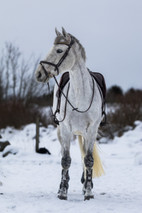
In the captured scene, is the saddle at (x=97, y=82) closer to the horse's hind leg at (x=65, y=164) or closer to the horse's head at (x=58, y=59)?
the horse's hind leg at (x=65, y=164)

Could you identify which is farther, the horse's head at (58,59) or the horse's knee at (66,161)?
the horse's knee at (66,161)

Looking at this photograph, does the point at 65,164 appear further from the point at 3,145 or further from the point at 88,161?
the point at 3,145

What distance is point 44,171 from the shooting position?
819 centimetres

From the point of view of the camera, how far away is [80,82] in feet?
15.3

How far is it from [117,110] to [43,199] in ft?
39.5

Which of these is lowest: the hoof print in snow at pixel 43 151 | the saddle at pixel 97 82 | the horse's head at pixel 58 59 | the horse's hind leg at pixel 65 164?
the hoof print in snow at pixel 43 151

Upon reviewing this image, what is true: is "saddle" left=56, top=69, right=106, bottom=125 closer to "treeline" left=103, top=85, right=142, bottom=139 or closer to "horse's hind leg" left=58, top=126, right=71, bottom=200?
"horse's hind leg" left=58, top=126, right=71, bottom=200

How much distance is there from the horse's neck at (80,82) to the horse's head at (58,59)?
138 millimetres

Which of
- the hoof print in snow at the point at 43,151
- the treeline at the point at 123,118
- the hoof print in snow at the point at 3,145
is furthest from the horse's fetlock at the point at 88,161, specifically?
the treeline at the point at 123,118

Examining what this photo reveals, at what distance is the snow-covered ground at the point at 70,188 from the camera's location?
13.8ft

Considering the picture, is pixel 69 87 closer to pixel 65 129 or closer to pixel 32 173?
pixel 65 129

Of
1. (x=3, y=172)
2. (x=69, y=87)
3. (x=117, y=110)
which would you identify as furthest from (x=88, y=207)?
(x=117, y=110)

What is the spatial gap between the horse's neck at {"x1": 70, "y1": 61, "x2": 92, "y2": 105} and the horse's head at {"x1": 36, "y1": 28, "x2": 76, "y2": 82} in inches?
5.4

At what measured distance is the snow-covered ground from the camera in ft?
13.8
